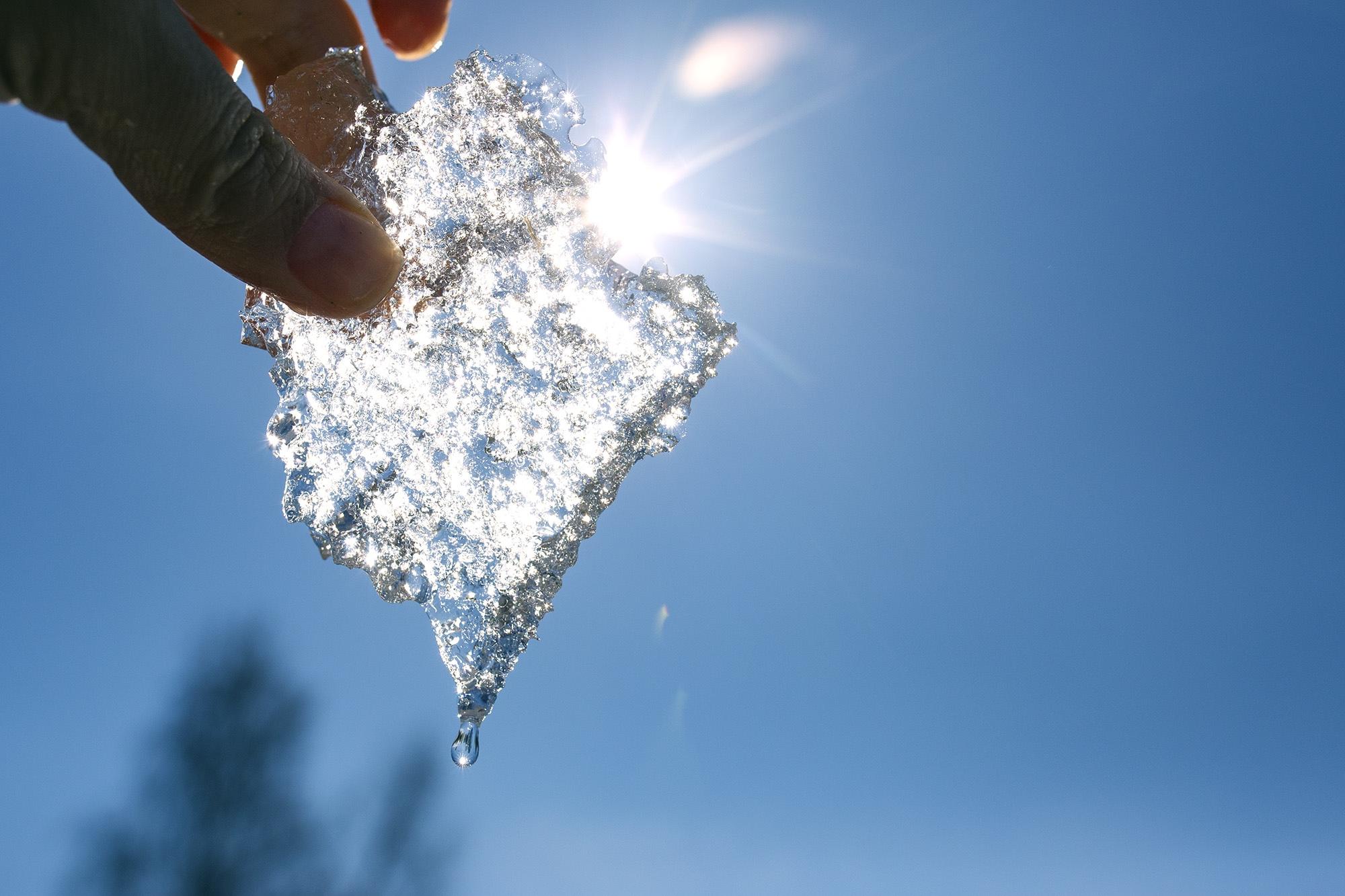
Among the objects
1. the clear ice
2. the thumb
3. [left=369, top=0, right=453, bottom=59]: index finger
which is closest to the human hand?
the thumb

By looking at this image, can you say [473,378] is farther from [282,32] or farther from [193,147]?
[282,32]

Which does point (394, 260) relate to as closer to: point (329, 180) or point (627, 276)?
point (329, 180)

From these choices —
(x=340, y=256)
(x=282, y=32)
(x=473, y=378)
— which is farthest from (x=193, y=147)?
(x=282, y=32)

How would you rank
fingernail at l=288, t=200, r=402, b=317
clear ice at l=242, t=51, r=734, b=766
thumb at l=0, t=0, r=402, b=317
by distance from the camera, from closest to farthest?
thumb at l=0, t=0, r=402, b=317
fingernail at l=288, t=200, r=402, b=317
clear ice at l=242, t=51, r=734, b=766

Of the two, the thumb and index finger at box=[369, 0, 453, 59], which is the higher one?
index finger at box=[369, 0, 453, 59]

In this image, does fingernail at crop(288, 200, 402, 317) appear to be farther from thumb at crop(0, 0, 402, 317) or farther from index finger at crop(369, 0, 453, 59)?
index finger at crop(369, 0, 453, 59)

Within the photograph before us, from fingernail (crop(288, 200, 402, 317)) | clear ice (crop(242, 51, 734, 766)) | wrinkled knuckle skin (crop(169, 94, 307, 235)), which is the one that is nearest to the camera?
wrinkled knuckle skin (crop(169, 94, 307, 235))

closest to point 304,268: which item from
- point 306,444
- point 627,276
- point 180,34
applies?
point 180,34

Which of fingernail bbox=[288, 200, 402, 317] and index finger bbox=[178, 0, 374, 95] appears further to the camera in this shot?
index finger bbox=[178, 0, 374, 95]
